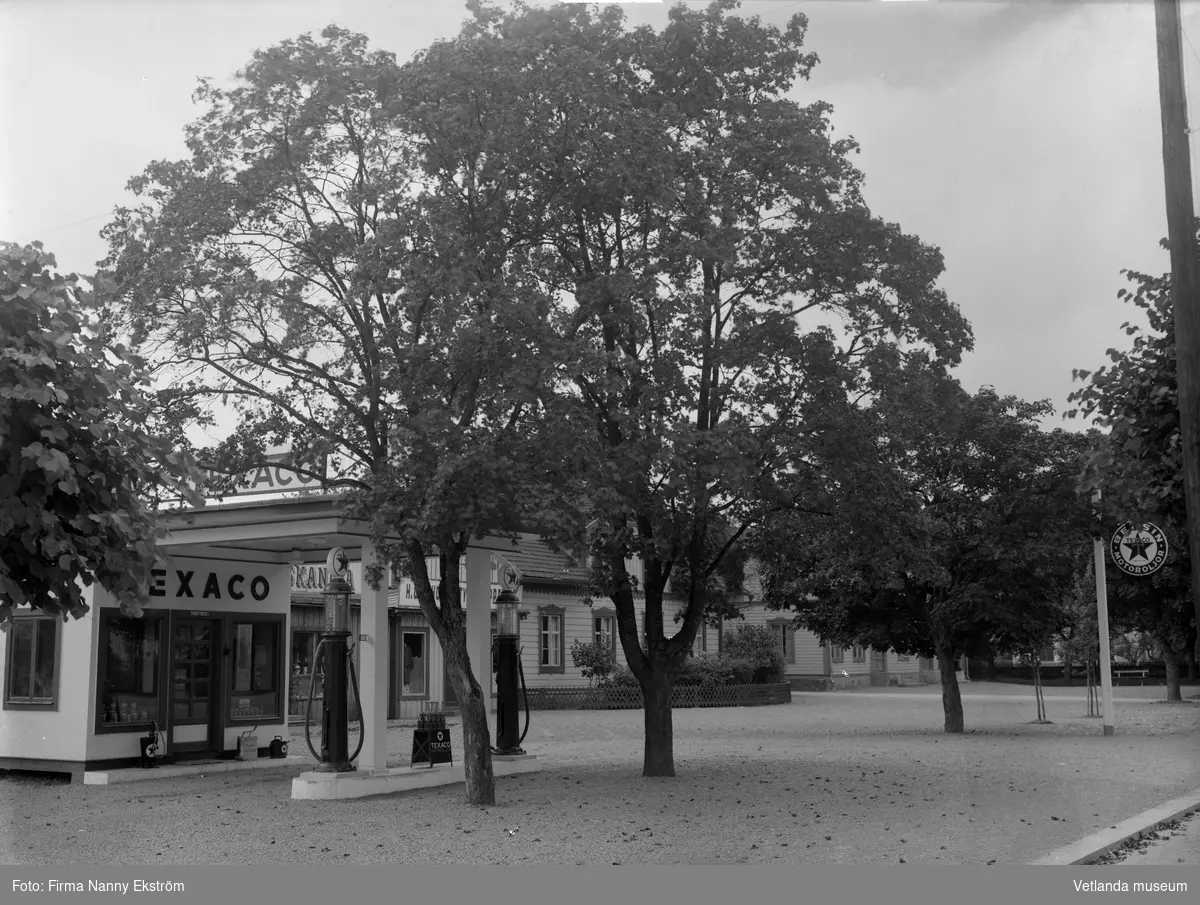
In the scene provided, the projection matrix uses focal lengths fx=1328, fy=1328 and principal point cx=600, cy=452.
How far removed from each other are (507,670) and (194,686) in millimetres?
4674

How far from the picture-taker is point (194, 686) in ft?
63.8

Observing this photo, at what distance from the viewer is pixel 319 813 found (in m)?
13.7

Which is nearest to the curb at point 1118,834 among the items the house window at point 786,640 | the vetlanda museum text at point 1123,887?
the vetlanda museum text at point 1123,887

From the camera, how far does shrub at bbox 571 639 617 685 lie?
135 feet

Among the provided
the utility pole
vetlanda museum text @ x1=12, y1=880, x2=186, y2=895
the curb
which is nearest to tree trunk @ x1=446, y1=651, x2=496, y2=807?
vetlanda museum text @ x1=12, y1=880, x2=186, y2=895

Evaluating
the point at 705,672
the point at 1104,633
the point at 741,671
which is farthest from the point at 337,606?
the point at 741,671

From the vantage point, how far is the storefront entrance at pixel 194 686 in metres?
19.1

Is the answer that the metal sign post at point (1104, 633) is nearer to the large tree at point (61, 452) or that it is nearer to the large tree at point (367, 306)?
the large tree at point (367, 306)

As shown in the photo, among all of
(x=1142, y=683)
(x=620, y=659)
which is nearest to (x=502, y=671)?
(x=620, y=659)

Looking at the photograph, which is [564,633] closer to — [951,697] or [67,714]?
[951,697]

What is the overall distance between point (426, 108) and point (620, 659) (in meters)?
37.5

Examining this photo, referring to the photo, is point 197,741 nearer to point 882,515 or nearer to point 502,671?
point 502,671

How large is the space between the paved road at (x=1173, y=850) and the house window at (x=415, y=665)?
26.1 meters

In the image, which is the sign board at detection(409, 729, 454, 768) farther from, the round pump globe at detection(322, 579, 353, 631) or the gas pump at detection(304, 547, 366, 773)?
the round pump globe at detection(322, 579, 353, 631)
